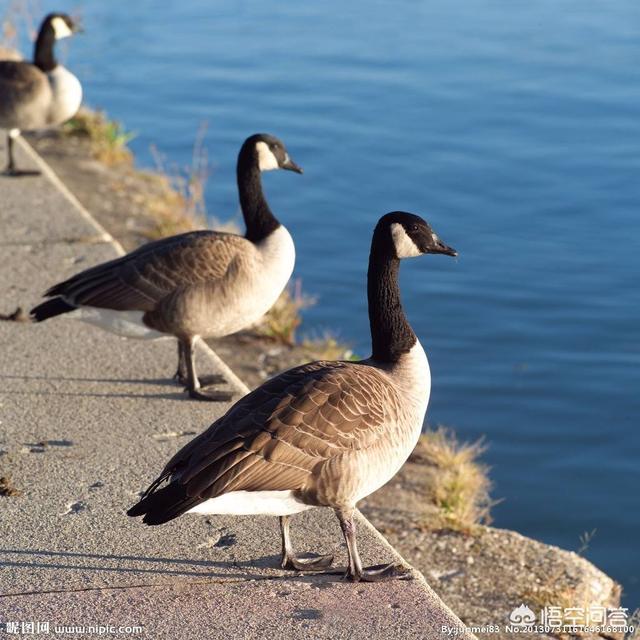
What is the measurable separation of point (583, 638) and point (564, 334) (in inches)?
209

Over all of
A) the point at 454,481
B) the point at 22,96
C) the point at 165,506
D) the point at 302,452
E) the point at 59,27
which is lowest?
the point at 454,481

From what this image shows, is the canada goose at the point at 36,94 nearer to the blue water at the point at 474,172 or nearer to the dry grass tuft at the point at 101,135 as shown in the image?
the dry grass tuft at the point at 101,135

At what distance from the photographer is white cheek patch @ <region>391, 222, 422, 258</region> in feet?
18.3

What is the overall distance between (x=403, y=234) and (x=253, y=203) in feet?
7.06

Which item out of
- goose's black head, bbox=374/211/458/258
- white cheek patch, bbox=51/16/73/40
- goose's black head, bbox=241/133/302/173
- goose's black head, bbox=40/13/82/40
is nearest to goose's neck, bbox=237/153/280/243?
goose's black head, bbox=241/133/302/173

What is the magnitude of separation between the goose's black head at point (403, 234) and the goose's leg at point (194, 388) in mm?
1755

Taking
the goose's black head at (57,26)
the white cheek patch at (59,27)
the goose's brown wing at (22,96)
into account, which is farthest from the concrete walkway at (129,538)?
the white cheek patch at (59,27)

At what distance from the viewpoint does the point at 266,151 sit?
7805mm

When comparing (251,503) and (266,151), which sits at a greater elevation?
(266,151)

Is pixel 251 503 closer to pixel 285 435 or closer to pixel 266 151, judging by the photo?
pixel 285 435

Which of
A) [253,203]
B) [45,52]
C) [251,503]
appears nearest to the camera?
[251,503]

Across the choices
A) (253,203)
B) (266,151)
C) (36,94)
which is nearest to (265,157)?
(266,151)

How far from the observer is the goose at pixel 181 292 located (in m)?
6.79

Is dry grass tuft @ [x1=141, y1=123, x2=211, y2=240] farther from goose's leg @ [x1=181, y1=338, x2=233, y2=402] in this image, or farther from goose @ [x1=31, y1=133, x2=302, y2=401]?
goose's leg @ [x1=181, y1=338, x2=233, y2=402]
